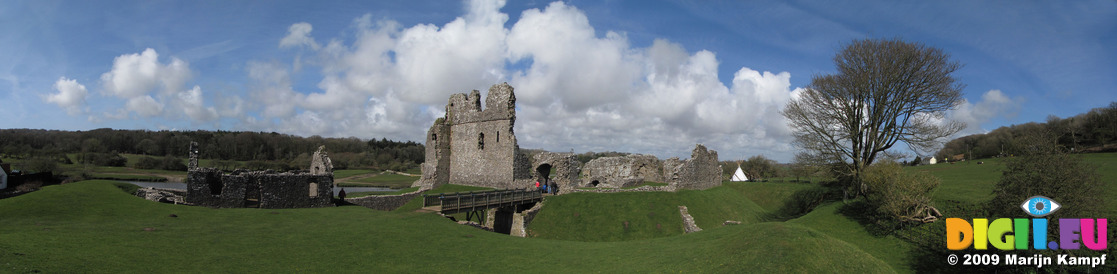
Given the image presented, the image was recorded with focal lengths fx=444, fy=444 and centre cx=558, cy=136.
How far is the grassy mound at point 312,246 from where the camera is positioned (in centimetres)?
986

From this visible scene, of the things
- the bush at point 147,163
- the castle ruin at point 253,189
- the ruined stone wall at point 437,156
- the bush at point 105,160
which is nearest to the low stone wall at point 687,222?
the castle ruin at point 253,189

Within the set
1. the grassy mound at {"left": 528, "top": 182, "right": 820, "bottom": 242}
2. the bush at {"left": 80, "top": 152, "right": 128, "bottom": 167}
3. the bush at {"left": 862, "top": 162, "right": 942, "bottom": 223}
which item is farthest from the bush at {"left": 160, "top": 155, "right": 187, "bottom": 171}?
the bush at {"left": 862, "top": 162, "right": 942, "bottom": 223}

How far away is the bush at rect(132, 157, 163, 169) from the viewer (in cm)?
8538

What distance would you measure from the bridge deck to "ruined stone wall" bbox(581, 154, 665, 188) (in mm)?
15784

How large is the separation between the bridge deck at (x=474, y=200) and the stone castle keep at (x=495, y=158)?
5.38 meters

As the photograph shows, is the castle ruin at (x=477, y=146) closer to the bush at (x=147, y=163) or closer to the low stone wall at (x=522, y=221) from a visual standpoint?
the low stone wall at (x=522, y=221)

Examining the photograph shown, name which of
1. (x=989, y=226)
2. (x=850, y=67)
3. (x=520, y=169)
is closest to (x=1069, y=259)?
(x=989, y=226)

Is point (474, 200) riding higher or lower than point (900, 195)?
lower

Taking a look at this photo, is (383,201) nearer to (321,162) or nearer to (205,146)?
(321,162)

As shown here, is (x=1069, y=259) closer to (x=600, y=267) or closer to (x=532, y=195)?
(x=600, y=267)

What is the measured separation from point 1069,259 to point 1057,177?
219cm

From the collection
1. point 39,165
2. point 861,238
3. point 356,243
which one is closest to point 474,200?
point 356,243

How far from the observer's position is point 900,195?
17844 millimetres

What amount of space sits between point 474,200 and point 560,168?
893 centimetres
